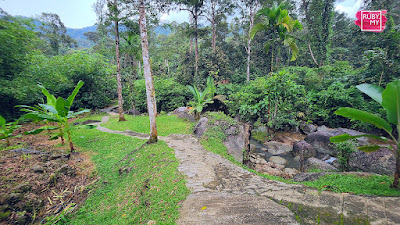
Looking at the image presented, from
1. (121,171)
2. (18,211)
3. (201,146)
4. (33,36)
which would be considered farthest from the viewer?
(33,36)

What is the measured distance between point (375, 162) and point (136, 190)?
25.4 feet

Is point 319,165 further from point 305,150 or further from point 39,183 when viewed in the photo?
point 39,183

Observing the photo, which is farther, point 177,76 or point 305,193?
point 177,76

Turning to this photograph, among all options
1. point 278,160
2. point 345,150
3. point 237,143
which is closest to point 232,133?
point 237,143

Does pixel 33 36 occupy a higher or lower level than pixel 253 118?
higher

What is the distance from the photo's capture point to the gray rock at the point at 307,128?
1126 cm

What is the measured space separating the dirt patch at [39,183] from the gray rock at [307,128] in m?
11.8

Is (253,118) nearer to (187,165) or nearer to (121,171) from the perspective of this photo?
(187,165)

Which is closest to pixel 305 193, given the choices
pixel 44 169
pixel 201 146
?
pixel 201 146

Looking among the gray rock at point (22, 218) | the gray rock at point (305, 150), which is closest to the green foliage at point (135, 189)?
the gray rock at point (22, 218)

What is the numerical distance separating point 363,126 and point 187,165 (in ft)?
34.6

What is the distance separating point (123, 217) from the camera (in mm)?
3391

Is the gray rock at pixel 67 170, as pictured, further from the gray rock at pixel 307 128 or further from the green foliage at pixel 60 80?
the gray rock at pixel 307 128

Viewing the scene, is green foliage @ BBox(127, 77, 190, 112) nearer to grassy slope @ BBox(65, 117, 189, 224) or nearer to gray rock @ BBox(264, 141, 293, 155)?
gray rock @ BBox(264, 141, 293, 155)
